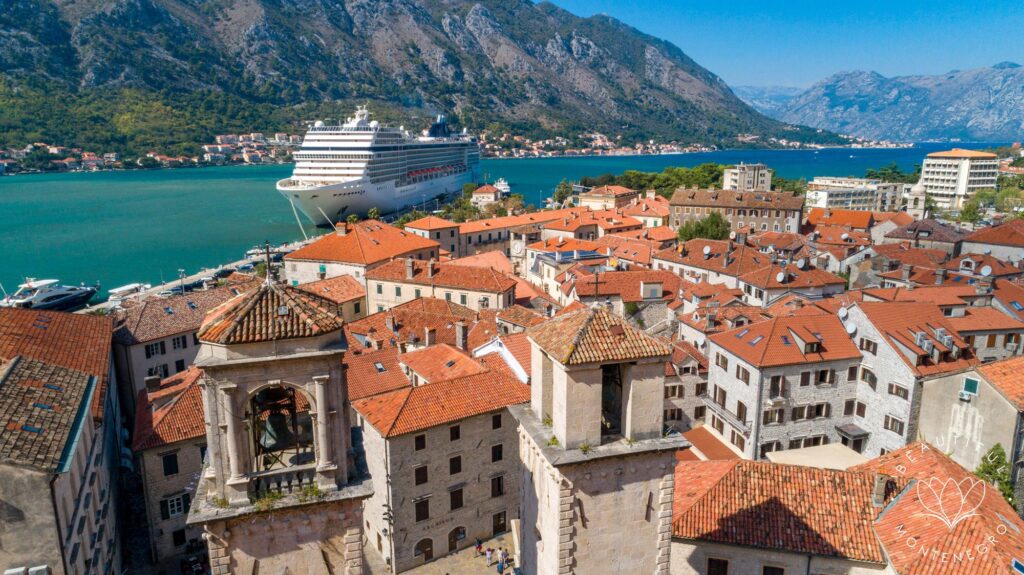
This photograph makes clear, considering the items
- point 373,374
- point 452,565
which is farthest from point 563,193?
point 452,565

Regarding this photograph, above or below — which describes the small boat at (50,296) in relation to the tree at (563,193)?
below

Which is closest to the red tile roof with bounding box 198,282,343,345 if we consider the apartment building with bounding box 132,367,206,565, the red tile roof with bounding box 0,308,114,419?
the apartment building with bounding box 132,367,206,565

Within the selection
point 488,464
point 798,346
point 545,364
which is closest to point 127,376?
point 488,464

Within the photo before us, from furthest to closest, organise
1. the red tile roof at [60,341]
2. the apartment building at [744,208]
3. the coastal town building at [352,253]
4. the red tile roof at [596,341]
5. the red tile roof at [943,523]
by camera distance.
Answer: the apartment building at [744,208], the coastal town building at [352,253], the red tile roof at [60,341], the red tile roof at [943,523], the red tile roof at [596,341]

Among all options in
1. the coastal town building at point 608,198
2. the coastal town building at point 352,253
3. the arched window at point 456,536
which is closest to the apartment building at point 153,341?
the coastal town building at point 352,253

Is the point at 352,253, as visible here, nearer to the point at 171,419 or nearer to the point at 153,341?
the point at 153,341

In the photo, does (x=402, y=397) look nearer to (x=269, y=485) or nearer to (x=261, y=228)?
(x=269, y=485)

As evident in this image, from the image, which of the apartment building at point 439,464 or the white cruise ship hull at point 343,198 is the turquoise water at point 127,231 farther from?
the apartment building at point 439,464
